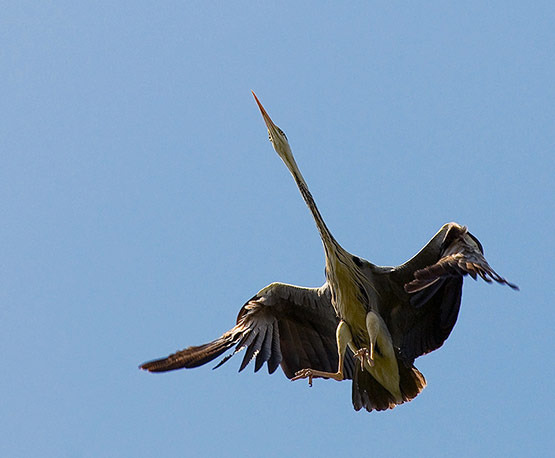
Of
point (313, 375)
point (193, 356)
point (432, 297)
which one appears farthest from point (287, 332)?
point (432, 297)

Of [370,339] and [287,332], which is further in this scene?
[287,332]

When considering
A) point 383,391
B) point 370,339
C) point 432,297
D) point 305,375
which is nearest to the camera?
point 370,339

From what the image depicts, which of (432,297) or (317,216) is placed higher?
(317,216)

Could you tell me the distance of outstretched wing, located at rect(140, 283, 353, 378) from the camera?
1025 cm

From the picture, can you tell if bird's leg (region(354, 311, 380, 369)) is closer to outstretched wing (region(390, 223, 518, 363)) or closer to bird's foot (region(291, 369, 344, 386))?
bird's foot (region(291, 369, 344, 386))

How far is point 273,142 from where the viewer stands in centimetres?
969

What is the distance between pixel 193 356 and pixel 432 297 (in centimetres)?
256

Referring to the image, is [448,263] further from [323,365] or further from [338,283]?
[323,365]

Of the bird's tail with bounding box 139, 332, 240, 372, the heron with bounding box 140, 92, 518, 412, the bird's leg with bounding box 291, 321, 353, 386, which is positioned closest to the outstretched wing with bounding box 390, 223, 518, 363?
the heron with bounding box 140, 92, 518, 412

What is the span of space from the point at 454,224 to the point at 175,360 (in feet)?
10.4

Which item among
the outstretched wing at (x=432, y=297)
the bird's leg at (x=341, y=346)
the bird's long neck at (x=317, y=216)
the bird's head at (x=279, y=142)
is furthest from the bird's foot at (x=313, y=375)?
the bird's head at (x=279, y=142)

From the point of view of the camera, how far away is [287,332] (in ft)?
34.7

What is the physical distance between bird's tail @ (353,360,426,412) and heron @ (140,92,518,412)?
0.01 meters

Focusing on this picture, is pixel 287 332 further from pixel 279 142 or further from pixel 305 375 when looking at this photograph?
pixel 279 142
